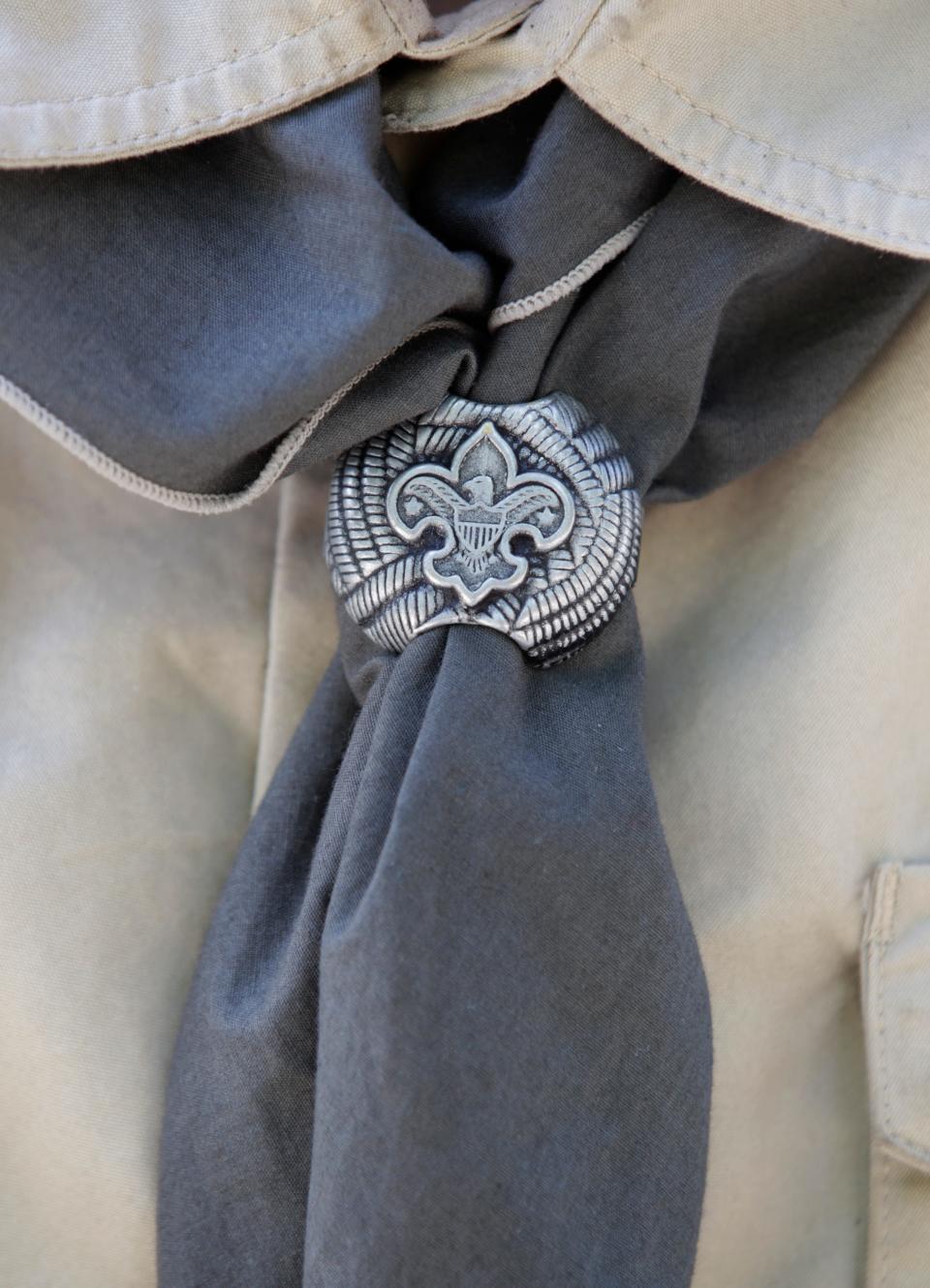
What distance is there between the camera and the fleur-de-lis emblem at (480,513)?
562 mm

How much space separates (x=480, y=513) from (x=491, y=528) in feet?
0.03

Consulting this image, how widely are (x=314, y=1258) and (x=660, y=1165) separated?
156 millimetres

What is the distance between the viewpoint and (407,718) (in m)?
0.55

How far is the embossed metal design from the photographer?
0.56m

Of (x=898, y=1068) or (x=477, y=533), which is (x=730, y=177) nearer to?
(x=477, y=533)

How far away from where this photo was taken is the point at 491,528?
1.87 feet

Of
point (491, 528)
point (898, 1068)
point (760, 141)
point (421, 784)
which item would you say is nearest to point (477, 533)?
point (491, 528)

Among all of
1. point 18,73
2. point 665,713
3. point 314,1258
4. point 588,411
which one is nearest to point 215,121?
point 18,73

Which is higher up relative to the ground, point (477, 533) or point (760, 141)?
point (760, 141)

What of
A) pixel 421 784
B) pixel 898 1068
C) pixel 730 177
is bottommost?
pixel 898 1068

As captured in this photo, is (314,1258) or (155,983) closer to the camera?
(314,1258)

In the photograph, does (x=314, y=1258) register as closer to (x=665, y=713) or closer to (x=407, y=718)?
(x=407, y=718)

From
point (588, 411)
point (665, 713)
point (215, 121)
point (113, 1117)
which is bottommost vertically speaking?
point (113, 1117)

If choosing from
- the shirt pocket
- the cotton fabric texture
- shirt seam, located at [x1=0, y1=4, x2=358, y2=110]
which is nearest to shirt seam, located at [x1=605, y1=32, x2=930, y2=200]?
the cotton fabric texture
